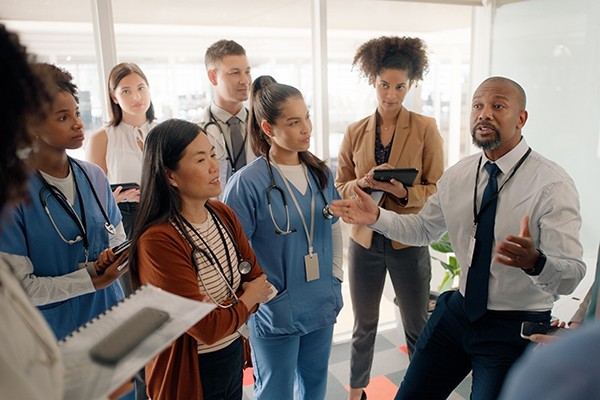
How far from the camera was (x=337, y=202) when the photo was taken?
2.08 m

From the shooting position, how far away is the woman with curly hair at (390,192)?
101 inches

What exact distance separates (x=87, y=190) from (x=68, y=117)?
31 cm

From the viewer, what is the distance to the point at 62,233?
5.59 ft

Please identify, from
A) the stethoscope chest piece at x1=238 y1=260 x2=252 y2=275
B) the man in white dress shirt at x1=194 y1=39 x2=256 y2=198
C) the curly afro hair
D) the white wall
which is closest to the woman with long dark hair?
the man in white dress shirt at x1=194 y1=39 x2=256 y2=198

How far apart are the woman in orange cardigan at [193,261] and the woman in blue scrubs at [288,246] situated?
21 centimetres

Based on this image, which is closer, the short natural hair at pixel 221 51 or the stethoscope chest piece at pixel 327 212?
the stethoscope chest piece at pixel 327 212

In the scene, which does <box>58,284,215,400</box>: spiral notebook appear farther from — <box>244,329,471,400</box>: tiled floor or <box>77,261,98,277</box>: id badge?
<box>244,329,471,400</box>: tiled floor

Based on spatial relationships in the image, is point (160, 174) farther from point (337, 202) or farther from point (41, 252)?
point (337, 202)

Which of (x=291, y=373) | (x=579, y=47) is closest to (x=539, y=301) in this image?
(x=291, y=373)

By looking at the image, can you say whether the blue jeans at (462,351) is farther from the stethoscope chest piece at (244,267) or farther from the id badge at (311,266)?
the stethoscope chest piece at (244,267)

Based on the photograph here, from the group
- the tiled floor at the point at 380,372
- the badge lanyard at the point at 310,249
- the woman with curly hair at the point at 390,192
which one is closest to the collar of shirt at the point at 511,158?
the woman with curly hair at the point at 390,192

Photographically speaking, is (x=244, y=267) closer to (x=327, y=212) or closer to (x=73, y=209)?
(x=327, y=212)

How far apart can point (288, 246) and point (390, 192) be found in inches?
32.0

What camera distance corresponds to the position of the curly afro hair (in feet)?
8.73
